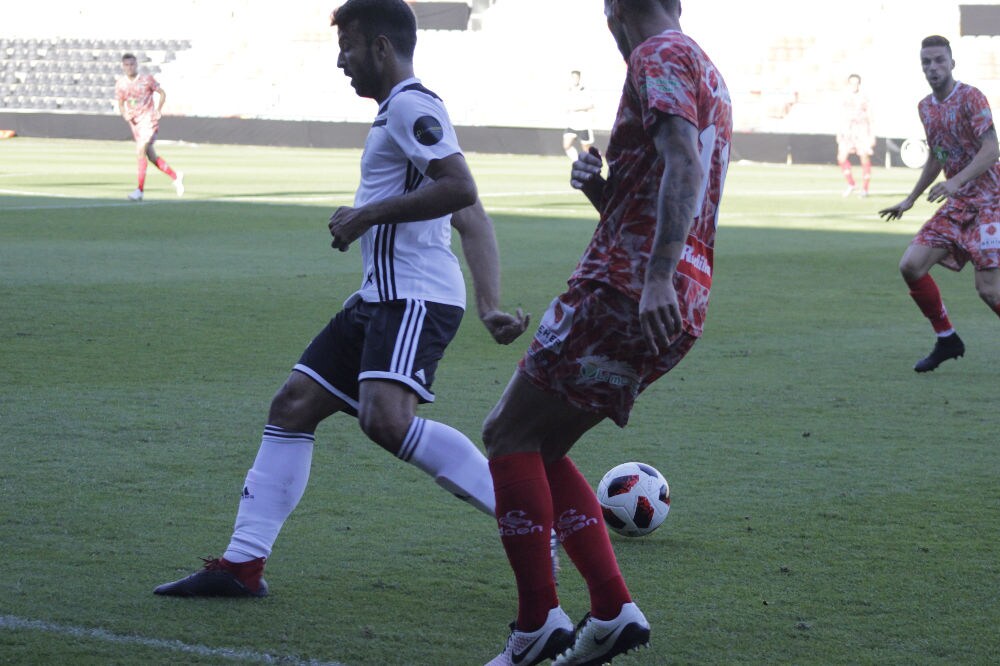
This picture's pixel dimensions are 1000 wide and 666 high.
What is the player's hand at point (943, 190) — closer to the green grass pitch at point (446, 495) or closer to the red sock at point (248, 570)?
the green grass pitch at point (446, 495)

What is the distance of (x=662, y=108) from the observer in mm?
3275

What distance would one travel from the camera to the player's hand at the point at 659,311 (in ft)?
10.7

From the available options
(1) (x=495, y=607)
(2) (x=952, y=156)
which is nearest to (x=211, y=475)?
(1) (x=495, y=607)

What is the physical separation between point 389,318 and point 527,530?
842 mm

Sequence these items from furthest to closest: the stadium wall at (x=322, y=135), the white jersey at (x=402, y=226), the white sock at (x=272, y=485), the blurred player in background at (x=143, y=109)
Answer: the stadium wall at (x=322, y=135) < the blurred player in background at (x=143, y=109) < the white sock at (x=272, y=485) < the white jersey at (x=402, y=226)

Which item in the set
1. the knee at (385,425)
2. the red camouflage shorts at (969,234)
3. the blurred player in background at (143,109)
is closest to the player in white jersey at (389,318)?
the knee at (385,425)

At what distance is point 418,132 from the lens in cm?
411

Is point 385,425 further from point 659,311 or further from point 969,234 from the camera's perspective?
point 969,234

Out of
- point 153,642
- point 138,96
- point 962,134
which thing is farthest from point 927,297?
point 138,96

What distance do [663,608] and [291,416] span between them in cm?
117

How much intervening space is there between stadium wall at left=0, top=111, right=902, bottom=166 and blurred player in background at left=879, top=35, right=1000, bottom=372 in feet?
103

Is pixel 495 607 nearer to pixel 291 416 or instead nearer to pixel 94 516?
pixel 291 416

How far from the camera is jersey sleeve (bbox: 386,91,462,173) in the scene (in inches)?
161

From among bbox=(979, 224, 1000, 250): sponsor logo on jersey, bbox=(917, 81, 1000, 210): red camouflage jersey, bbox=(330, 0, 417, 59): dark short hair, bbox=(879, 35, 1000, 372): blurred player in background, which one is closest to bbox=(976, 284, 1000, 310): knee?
bbox=(879, 35, 1000, 372): blurred player in background
